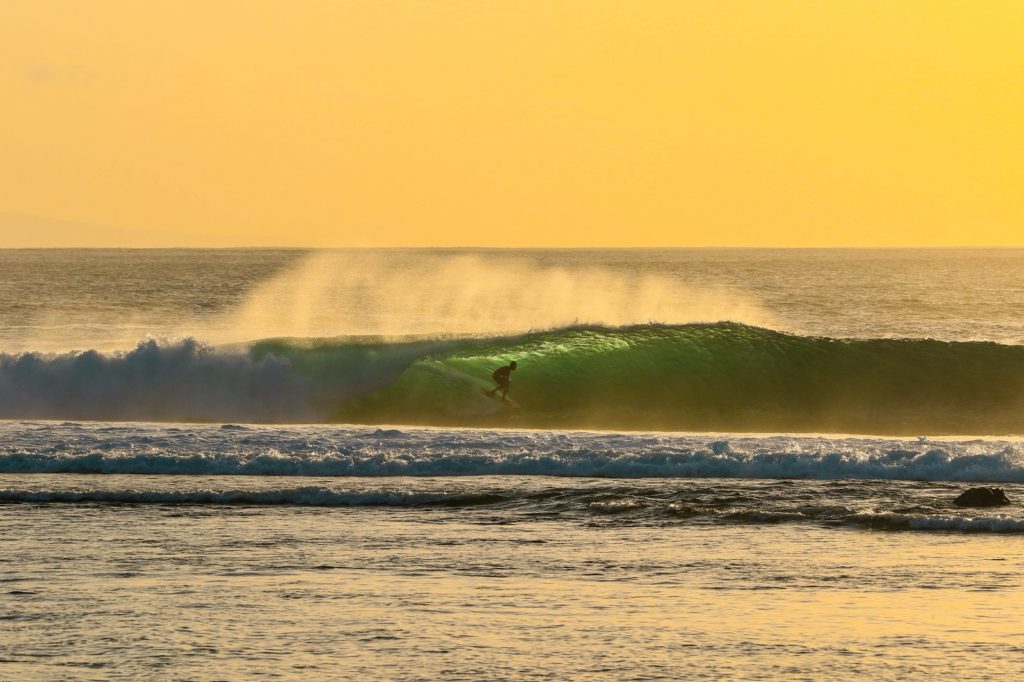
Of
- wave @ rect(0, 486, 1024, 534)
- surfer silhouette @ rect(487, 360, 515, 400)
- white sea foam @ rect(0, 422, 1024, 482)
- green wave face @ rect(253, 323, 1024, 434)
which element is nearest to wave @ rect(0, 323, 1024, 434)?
green wave face @ rect(253, 323, 1024, 434)

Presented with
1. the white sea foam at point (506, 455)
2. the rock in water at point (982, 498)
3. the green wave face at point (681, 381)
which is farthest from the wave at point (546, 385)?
the rock in water at point (982, 498)

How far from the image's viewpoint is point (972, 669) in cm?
1049

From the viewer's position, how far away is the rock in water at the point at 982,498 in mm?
17297

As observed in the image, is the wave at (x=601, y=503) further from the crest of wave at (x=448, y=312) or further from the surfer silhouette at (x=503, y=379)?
the crest of wave at (x=448, y=312)

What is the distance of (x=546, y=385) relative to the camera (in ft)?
102

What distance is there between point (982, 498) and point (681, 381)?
1437 cm

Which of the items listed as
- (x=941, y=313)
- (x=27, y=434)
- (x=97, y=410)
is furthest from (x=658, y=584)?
(x=941, y=313)

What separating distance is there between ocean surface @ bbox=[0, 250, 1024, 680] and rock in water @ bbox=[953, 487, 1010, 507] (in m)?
0.34

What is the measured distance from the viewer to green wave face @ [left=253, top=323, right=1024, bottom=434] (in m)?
29.0

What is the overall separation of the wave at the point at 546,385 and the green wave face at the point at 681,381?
50mm

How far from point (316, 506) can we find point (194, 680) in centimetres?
757

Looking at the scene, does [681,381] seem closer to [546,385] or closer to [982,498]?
[546,385]

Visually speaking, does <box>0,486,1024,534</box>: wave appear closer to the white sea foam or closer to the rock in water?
the rock in water

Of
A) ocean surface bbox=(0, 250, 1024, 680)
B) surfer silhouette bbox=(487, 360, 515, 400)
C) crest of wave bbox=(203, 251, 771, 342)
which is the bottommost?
ocean surface bbox=(0, 250, 1024, 680)
